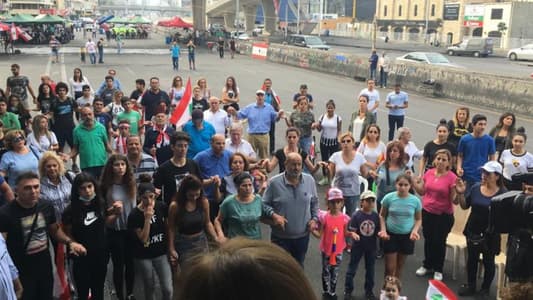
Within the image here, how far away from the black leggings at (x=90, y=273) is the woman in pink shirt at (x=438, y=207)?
3.68 meters

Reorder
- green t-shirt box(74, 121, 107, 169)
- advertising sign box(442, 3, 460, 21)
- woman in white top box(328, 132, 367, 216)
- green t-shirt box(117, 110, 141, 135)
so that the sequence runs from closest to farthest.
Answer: woman in white top box(328, 132, 367, 216) < green t-shirt box(74, 121, 107, 169) < green t-shirt box(117, 110, 141, 135) < advertising sign box(442, 3, 460, 21)

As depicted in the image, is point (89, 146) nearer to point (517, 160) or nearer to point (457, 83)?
point (517, 160)

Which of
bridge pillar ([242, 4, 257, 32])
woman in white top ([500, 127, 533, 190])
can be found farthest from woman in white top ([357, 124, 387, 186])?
bridge pillar ([242, 4, 257, 32])

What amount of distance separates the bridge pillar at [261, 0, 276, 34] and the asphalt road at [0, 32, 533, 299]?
108 ft

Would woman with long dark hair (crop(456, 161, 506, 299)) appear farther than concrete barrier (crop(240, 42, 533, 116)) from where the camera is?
No

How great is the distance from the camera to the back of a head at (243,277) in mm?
1119

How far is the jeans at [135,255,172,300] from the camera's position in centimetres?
518

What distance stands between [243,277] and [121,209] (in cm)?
444

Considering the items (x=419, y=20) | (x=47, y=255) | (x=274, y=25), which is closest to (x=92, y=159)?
(x=47, y=255)

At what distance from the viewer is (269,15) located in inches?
2800

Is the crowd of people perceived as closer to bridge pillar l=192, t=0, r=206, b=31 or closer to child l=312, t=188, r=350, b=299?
child l=312, t=188, r=350, b=299

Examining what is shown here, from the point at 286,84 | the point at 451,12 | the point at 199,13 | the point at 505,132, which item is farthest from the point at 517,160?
the point at 451,12

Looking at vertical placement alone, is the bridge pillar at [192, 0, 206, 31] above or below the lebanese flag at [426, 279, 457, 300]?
above

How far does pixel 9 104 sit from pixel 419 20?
3360 inches
